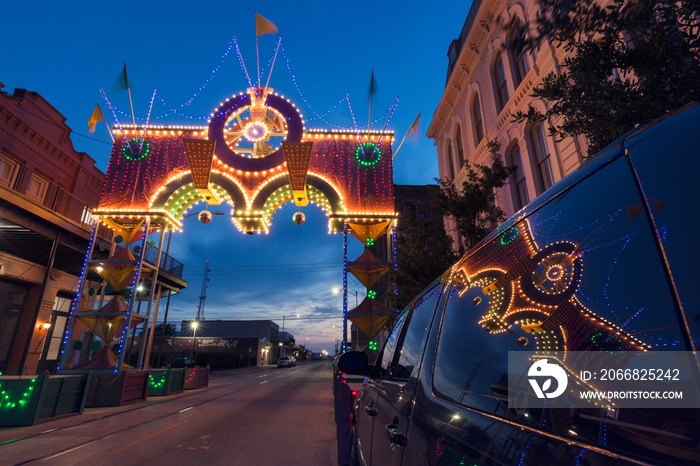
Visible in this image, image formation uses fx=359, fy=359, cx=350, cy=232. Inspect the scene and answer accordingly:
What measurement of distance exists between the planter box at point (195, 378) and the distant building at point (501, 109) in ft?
45.0

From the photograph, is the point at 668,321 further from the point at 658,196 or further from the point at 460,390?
the point at 460,390

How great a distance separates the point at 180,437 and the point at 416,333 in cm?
674

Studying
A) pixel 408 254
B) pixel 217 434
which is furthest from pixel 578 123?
pixel 217 434

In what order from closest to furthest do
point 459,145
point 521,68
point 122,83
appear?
1. point 521,68
2. point 122,83
3. point 459,145

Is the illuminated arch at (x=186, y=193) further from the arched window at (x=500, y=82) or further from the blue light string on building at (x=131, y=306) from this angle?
the arched window at (x=500, y=82)

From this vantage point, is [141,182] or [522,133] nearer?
[522,133]

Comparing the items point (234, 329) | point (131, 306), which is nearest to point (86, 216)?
point (131, 306)

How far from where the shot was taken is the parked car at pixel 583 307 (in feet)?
2.03

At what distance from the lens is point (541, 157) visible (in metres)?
10.4

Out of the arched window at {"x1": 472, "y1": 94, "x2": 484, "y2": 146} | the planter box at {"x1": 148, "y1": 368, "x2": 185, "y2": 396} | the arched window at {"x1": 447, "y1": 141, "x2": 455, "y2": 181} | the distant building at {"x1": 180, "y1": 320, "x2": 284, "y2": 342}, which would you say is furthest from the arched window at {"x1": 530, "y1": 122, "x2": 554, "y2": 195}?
the distant building at {"x1": 180, "y1": 320, "x2": 284, "y2": 342}

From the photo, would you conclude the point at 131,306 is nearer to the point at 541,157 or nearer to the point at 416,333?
the point at 416,333

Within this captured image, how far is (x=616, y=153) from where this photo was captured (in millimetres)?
918

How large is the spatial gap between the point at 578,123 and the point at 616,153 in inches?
160

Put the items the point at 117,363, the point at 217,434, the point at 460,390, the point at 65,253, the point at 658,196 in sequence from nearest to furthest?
the point at 658,196
the point at 460,390
the point at 217,434
the point at 117,363
the point at 65,253
